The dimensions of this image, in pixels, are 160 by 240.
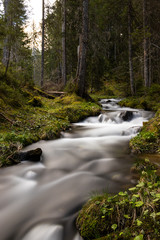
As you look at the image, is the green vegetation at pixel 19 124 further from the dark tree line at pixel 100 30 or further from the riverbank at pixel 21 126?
the dark tree line at pixel 100 30

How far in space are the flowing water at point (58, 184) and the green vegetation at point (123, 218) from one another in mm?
274

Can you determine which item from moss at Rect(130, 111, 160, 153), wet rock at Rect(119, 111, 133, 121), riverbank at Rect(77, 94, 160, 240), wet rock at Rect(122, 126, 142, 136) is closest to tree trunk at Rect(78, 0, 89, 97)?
wet rock at Rect(119, 111, 133, 121)

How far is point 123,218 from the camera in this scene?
2059 millimetres

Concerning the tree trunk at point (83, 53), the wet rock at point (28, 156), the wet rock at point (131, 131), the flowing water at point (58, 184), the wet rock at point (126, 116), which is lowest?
the flowing water at point (58, 184)

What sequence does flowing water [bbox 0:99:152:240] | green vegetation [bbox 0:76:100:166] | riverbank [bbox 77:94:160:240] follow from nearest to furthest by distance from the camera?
riverbank [bbox 77:94:160:240]
flowing water [bbox 0:99:152:240]
green vegetation [bbox 0:76:100:166]

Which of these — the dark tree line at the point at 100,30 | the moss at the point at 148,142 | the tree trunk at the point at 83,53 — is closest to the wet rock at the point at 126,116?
the dark tree line at the point at 100,30

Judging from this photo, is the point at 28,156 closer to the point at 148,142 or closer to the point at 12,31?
the point at 148,142

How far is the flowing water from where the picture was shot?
2.45 meters

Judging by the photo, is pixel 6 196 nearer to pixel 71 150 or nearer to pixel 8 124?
pixel 71 150

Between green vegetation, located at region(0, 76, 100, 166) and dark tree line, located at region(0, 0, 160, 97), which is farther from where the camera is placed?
dark tree line, located at region(0, 0, 160, 97)

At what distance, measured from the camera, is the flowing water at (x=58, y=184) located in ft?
8.04

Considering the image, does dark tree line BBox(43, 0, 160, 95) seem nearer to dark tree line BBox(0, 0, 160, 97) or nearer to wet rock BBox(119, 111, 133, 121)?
dark tree line BBox(0, 0, 160, 97)

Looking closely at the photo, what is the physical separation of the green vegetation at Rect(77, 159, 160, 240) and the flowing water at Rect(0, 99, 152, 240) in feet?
0.90

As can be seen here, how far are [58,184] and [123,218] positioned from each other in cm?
185
